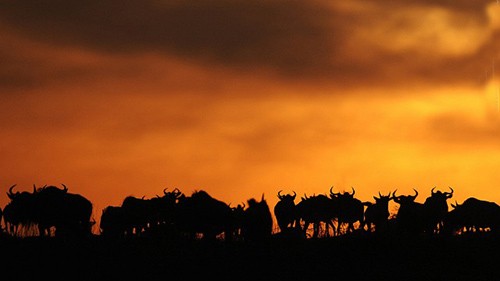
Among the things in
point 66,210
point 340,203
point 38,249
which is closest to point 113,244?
point 38,249

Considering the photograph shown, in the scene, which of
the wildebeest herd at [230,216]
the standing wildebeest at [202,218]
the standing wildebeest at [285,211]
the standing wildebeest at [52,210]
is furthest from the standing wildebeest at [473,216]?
the standing wildebeest at [52,210]

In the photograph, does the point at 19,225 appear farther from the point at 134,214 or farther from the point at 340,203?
the point at 340,203

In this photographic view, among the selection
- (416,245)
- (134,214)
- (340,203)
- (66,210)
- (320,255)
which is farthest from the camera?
(340,203)

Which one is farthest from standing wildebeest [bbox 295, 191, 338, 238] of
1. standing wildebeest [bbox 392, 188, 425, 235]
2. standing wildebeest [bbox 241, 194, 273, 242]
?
standing wildebeest [bbox 241, 194, 273, 242]

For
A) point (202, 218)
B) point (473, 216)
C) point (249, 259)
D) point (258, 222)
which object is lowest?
point (249, 259)

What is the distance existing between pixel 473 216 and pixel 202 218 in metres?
13.3

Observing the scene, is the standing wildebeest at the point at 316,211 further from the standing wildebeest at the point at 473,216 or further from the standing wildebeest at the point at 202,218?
Result: the standing wildebeest at the point at 202,218

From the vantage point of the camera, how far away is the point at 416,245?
89.9ft

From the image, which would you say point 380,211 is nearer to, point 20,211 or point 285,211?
point 285,211

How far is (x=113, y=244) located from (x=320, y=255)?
5.67 metres

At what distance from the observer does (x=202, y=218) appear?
3077 centimetres

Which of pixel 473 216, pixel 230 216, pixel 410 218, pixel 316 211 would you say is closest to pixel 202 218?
pixel 230 216

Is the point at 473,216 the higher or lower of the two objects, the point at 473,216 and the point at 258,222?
the higher

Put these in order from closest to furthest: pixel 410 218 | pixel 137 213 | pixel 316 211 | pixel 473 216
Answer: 1. pixel 410 218
2. pixel 137 213
3. pixel 473 216
4. pixel 316 211
